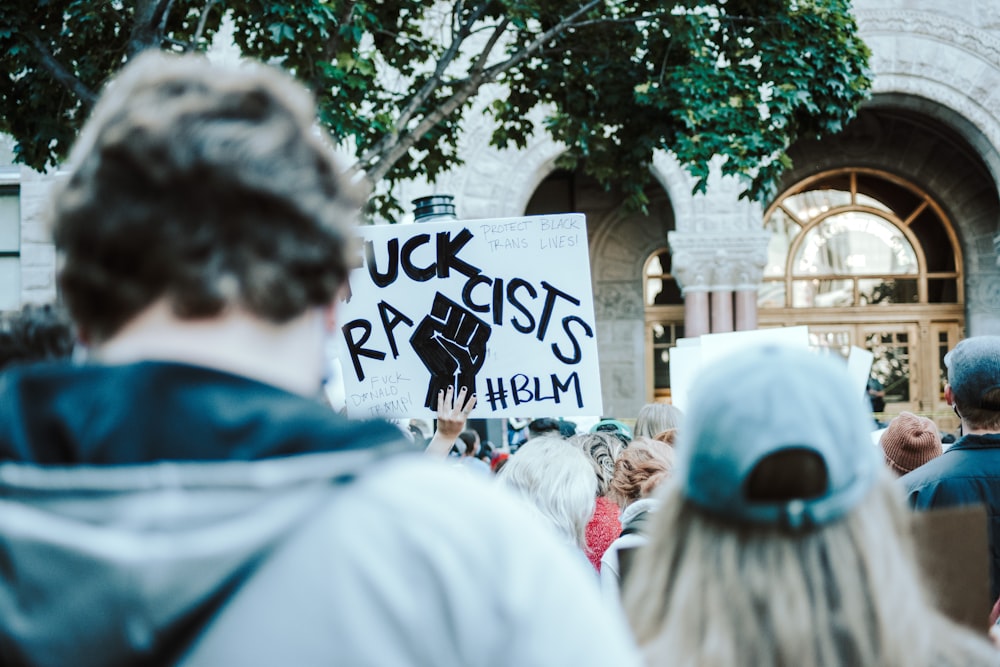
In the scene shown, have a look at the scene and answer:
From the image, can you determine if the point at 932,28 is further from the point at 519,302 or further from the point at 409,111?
the point at 519,302

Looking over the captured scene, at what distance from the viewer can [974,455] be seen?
318cm

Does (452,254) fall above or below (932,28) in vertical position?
below

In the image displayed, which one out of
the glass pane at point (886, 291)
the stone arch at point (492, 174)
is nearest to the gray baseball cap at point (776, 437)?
the stone arch at point (492, 174)

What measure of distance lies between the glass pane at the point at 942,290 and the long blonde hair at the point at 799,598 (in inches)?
661

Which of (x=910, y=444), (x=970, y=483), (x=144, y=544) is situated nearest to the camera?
(x=144, y=544)

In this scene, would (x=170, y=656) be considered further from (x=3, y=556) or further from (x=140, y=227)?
(x=140, y=227)

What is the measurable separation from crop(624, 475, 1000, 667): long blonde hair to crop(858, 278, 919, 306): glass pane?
53.7 feet

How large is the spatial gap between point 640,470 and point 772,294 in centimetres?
1377

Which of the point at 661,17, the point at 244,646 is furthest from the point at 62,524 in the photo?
the point at 661,17

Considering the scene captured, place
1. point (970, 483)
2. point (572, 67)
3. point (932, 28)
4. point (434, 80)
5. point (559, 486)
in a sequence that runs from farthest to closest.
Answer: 1. point (932, 28)
2. point (572, 67)
3. point (434, 80)
4. point (559, 486)
5. point (970, 483)

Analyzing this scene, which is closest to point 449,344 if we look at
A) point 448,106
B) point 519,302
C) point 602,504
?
point 519,302

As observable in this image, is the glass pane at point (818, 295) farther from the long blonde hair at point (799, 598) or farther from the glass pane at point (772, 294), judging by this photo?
the long blonde hair at point (799, 598)

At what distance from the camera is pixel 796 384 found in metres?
1.19

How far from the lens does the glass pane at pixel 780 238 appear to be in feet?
54.3
